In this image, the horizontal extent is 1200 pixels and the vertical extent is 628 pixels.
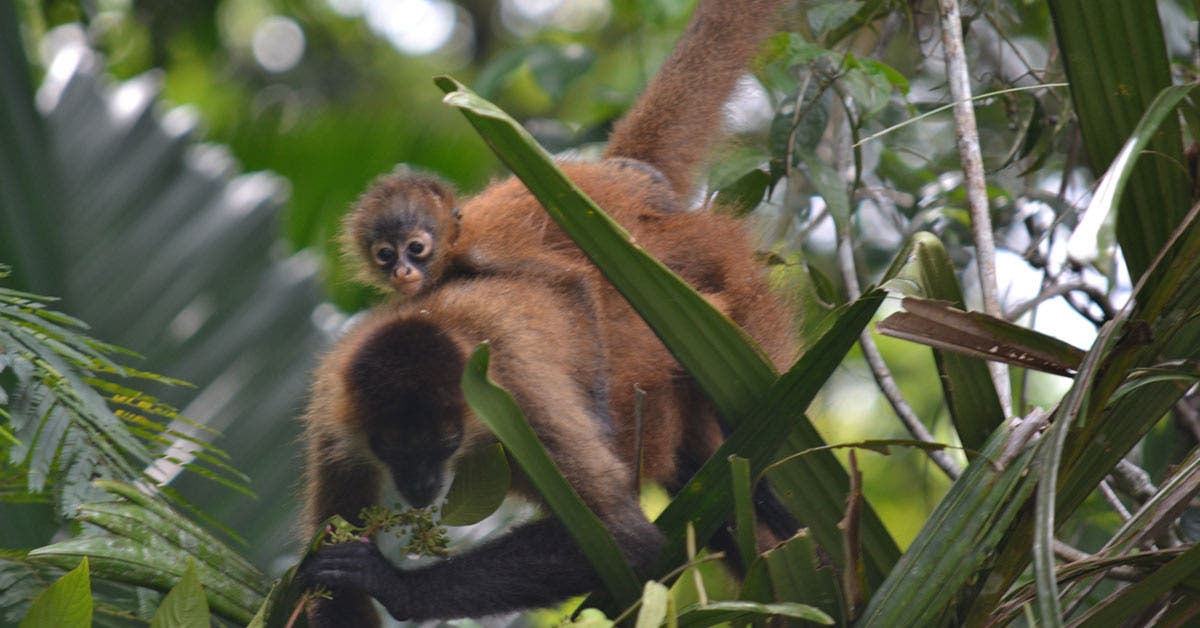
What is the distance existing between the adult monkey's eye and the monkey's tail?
2.80ft

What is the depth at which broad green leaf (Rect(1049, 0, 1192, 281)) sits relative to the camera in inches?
77.0

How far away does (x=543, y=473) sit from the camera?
2.01 metres

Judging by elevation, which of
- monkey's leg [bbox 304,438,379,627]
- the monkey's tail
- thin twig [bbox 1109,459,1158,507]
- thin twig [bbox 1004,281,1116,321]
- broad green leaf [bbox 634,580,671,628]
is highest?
the monkey's tail

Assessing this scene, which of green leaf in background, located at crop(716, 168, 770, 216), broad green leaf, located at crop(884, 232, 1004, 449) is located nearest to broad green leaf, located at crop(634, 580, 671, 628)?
broad green leaf, located at crop(884, 232, 1004, 449)

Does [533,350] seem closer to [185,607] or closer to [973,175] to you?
[973,175]

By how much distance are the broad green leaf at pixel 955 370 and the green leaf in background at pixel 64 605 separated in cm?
141

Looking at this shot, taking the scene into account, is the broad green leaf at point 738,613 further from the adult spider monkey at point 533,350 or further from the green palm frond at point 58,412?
the green palm frond at point 58,412

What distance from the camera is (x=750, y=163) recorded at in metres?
3.33

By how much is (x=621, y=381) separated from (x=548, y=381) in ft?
1.27

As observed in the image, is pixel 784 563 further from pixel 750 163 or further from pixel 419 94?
pixel 419 94

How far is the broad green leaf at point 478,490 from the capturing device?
2275 mm

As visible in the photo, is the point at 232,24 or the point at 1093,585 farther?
the point at 232,24

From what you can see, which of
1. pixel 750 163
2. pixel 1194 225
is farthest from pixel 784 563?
pixel 750 163

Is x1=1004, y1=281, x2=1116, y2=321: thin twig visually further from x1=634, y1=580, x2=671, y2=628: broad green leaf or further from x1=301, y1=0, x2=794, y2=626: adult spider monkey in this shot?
x1=634, y1=580, x2=671, y2=628: broad green leaf
